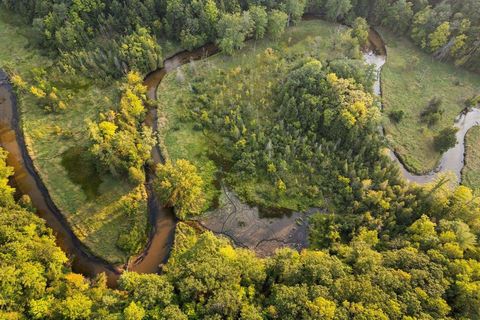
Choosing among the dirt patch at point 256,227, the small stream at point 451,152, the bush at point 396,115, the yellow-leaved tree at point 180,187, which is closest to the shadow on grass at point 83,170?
the yellow-leaved tree at point 180,187

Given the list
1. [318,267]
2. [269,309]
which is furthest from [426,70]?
[269,309]

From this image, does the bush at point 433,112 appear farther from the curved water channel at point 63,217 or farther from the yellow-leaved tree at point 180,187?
the curved water channel at point 63,217

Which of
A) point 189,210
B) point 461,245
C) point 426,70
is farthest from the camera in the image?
point 426,70

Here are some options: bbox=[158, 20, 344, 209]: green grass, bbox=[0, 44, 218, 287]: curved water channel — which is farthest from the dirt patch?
bbox=[0, 44, 218, 287]: curved water channel

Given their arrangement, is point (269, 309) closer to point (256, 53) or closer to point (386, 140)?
point (386, 140)

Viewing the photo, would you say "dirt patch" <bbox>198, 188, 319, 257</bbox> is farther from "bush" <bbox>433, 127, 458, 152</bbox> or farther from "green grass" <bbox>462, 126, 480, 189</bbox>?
"green grass" <bbox>462, 126, 480, 189</bbox>

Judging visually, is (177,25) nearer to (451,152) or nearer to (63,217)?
(63,217)

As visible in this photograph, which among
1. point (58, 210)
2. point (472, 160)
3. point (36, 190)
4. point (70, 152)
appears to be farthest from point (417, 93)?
point (36, 190)
